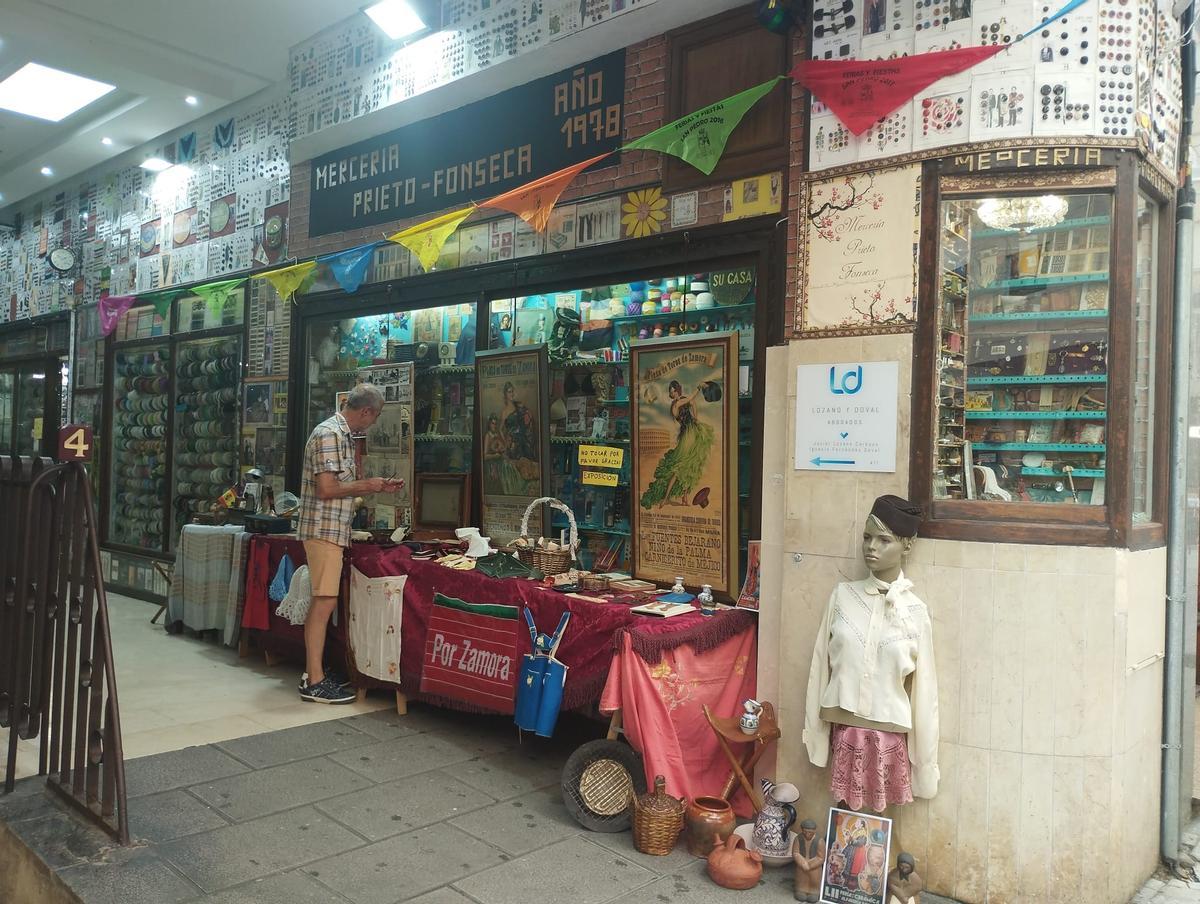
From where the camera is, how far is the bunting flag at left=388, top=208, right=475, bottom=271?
5.95m

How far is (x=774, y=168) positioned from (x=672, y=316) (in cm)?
110

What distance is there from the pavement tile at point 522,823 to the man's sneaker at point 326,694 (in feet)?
6.15

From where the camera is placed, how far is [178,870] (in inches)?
133

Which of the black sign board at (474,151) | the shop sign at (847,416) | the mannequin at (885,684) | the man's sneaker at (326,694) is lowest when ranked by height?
the man's sneaker at (326,694)

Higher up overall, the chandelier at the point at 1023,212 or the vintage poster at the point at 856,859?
the chandelier at the point at 1023,212

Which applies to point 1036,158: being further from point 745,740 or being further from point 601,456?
point 601,456

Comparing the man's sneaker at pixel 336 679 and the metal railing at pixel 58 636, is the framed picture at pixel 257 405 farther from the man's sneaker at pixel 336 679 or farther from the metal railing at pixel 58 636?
the metal railing at pixel 58 636

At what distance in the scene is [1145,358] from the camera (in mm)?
3953

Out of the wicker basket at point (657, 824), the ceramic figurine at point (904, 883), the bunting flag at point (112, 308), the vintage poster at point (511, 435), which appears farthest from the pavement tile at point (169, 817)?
the bunting flag at point (112, 308)

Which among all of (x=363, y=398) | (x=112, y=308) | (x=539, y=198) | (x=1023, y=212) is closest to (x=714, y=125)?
(x=539, y=198)

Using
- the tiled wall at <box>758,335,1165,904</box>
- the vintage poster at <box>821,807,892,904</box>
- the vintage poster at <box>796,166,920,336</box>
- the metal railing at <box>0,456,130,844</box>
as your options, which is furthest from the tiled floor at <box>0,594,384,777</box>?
the vintage poster at <box>796,166,920,336</box>

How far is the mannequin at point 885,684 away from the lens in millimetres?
3484

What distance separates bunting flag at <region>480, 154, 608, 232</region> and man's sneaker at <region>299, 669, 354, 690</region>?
311 cm

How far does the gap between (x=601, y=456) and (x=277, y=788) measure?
2.58m
